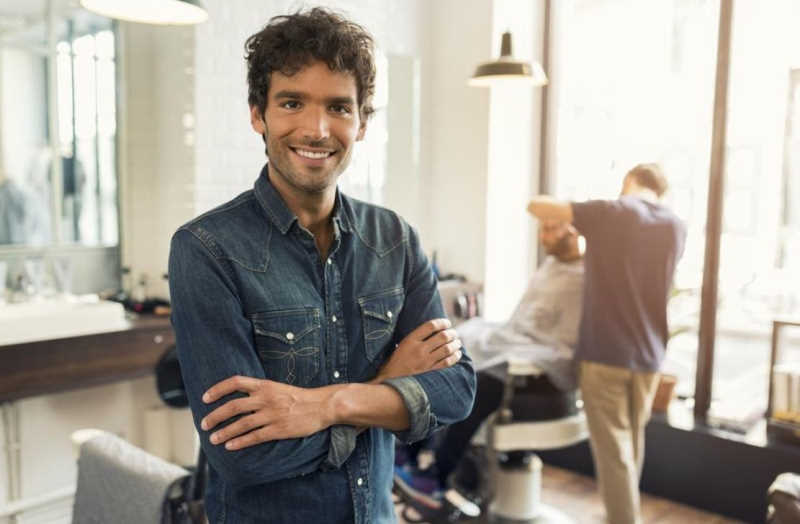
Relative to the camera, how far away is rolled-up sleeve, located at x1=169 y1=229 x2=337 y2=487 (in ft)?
3.76

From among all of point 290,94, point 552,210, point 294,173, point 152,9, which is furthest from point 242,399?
point 552,210

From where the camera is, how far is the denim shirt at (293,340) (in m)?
1.16

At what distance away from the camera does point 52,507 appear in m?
2.96

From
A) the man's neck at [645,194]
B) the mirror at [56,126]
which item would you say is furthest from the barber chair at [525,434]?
the mirror at [56,126]

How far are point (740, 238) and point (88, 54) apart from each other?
10.8 ft

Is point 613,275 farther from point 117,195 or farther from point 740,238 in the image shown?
point 117,195

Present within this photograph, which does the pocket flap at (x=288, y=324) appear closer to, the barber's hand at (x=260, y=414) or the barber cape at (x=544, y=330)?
the barber's hand at (x=260, y=414)

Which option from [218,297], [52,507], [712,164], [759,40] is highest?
[759,40]

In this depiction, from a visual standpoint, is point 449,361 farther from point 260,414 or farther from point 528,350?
point 528,350

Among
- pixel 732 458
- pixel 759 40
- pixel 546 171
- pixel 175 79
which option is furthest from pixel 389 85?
pixel 732 458

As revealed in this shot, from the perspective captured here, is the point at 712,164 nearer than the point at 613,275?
No

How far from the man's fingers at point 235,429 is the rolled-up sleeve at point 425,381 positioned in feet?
0.83

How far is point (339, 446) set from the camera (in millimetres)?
1201

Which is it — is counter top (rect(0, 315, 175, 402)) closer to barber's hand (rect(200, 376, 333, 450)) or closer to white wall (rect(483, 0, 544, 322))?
barber's hand (rect(200, 376, 333, 450))
